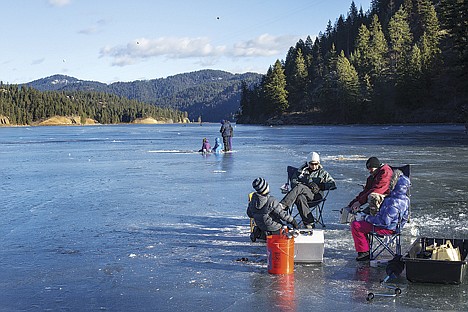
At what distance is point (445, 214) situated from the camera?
426 inches

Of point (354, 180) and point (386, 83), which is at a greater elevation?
point (386, 83)

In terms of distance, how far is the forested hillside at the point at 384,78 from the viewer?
84.7 meters

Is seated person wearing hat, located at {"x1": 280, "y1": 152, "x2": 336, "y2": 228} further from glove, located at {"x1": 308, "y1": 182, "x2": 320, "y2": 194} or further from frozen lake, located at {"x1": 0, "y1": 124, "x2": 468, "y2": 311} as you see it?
frozen lake, located at {"x1": 0, "y1": 124, "x2": 468, "y2": 311}

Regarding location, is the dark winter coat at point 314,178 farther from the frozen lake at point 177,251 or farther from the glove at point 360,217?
the glove at point 360,217

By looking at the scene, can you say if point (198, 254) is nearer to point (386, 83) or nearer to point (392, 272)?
point (392, 272)

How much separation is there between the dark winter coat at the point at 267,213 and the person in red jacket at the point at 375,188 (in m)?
1.11

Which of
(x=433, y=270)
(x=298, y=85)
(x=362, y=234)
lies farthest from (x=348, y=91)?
(x=433, y=270)

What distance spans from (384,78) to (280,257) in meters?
95.2

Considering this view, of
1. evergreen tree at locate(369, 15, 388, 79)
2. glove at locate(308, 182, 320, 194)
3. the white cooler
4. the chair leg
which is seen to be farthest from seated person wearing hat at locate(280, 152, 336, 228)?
evergreen tree at locate(369, 15, 388, 79)

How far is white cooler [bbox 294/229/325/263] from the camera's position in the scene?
7.49 metres

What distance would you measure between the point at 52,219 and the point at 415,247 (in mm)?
7284

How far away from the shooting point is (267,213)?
8172 millimetres

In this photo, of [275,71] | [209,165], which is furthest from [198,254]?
[275,71]

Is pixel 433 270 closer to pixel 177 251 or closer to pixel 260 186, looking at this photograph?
pixel 260 186
